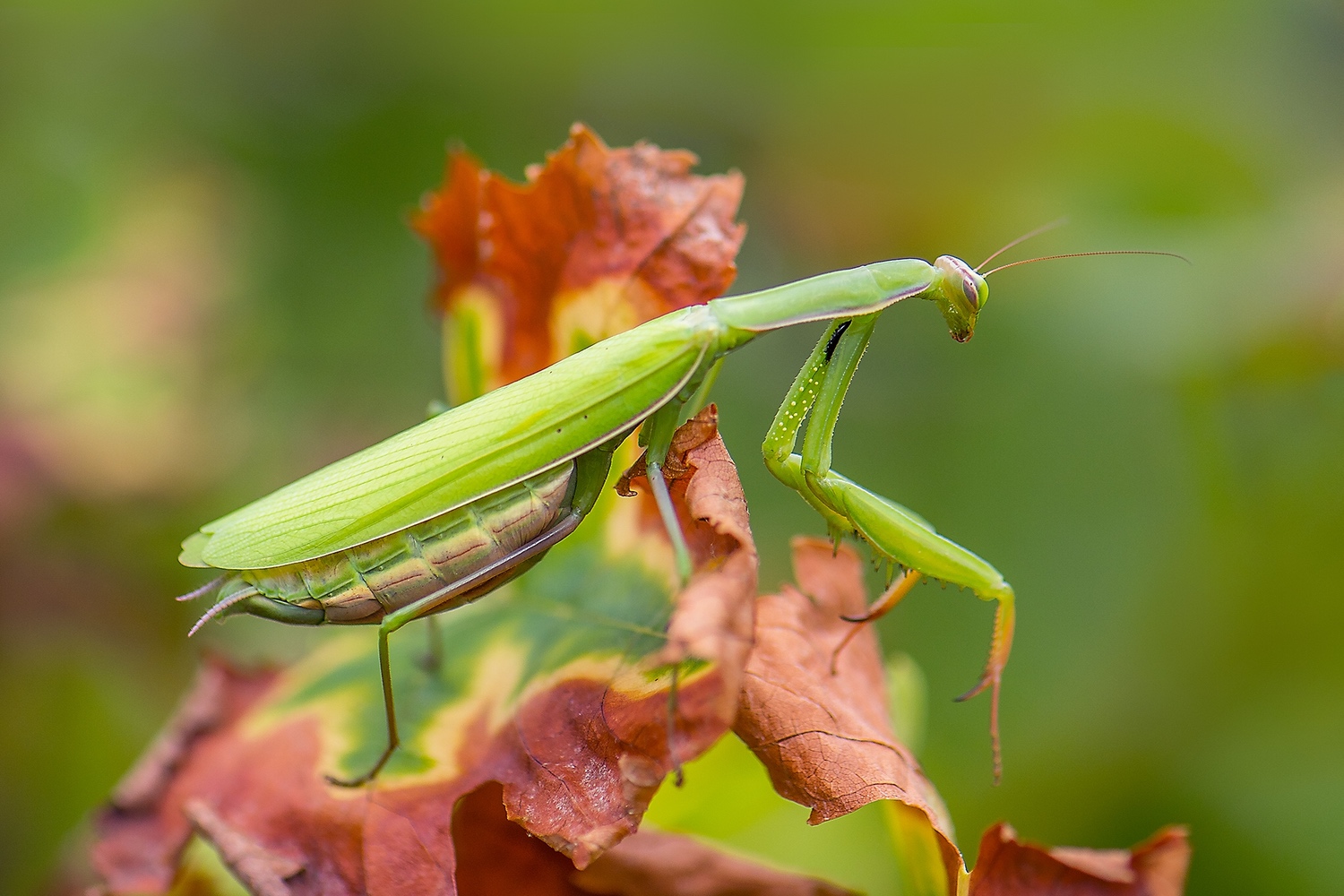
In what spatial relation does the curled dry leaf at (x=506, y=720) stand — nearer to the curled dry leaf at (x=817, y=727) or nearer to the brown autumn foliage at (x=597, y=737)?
the brown autumn foliage at (x=597, y=737)

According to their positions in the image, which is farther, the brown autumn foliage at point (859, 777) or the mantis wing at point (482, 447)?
the mantis wing at point (482, 447)

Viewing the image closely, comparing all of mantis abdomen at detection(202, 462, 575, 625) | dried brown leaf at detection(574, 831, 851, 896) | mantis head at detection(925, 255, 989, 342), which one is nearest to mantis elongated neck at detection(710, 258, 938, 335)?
mantis head at detection(925, 255, 989, 342)

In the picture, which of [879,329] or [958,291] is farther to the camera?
[879,329]

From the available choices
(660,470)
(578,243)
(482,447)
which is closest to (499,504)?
(482,447)

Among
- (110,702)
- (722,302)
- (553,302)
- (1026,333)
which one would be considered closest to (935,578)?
(722,302)

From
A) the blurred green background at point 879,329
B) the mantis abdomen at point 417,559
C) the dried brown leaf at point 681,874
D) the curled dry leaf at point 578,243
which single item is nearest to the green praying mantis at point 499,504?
the mantis abdomen at point 417,559

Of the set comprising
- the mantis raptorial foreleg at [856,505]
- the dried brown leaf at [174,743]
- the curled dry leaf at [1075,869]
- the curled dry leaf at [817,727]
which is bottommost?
the dried brown leaf at [174,743]

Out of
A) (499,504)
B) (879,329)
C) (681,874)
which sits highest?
(499,504)

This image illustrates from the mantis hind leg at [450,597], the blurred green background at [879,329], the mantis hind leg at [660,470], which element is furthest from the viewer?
the blurred green background at [879,329]

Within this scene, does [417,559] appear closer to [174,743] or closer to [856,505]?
[174,743]
